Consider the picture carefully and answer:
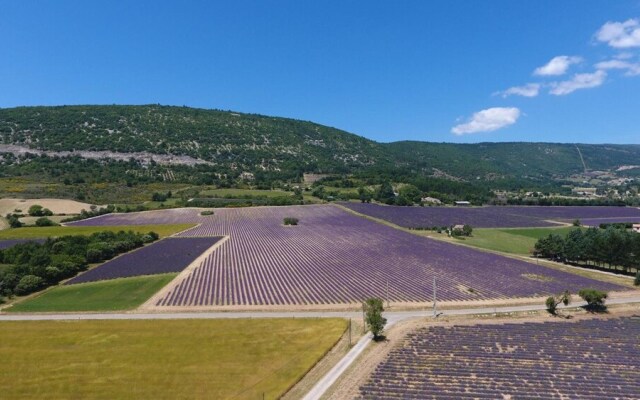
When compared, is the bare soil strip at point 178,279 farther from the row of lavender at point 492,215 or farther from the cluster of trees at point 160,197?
the cluster of trees at point 160,197

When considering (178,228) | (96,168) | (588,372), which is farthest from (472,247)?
(96,168)

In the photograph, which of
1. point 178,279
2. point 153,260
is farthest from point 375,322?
point 153,260

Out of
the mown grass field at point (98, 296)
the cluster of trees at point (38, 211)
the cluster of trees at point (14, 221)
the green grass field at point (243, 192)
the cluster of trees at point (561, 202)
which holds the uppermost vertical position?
the green grass field at point (243, 192)

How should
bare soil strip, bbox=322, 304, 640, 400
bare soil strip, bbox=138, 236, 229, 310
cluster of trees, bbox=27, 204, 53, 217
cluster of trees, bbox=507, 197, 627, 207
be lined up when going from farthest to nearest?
cluster of trees, bbox=507, 197, 627, 207, cluster of trees, bbox=27, 204, 53, 217, bare soil strip, bbox=138, 236, 229, 310, bare soil strip, bbox=322, 304, 640, 400

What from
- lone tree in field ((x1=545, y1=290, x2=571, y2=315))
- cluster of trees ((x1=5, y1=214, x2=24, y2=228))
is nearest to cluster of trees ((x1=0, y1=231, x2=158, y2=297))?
cluster of trees ((x1=5, y1=214, x2=24, y2=228))

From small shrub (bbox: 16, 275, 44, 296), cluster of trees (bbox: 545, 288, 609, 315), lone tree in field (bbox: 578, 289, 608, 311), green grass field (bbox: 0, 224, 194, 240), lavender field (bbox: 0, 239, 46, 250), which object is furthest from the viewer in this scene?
green grass field (bbox: 0, 224, 194, 240)

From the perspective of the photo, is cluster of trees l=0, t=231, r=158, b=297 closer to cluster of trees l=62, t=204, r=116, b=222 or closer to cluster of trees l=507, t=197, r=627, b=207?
cluster of trees l=62, t=204, r=116, b=222

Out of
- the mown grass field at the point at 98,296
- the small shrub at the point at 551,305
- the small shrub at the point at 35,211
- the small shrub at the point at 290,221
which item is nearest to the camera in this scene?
the small shrub at the point at 551,305

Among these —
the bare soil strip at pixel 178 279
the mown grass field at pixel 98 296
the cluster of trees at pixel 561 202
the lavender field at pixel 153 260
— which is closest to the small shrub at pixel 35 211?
the lavender field at pixel 153 260
